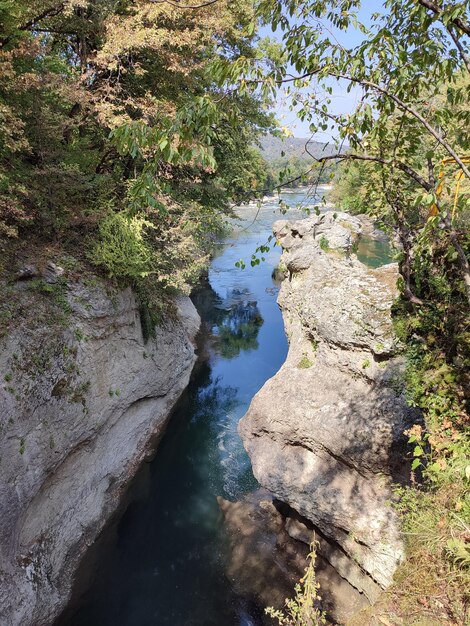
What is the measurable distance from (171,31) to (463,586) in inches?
534

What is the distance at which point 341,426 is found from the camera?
873 cm

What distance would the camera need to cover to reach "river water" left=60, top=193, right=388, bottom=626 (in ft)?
29.4

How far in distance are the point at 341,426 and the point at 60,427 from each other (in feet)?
20.9

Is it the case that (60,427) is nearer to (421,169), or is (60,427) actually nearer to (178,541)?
(178,541)

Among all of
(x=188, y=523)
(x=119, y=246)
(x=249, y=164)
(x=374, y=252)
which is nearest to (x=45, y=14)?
(x=119, y=246)

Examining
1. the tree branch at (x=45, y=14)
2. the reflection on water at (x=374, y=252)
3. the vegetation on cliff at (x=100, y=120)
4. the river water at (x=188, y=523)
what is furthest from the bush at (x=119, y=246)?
the reflection on water at (x=374, y=252)

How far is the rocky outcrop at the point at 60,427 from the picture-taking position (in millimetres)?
7676

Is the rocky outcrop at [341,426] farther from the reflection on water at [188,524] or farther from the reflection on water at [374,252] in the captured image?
the reflection on water at [374,252]

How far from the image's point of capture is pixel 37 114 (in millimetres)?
9312

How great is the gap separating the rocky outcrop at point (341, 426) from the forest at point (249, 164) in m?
0.67

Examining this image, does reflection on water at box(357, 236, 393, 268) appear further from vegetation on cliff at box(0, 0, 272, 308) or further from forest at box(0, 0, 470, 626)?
vegetation on cliff at box(0, 0, 272, 308)

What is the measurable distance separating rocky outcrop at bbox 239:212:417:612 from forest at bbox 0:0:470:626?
26.2 inches

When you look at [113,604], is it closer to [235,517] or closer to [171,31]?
[235,517]

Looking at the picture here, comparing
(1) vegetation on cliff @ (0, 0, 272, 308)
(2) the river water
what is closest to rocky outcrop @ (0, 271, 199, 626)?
(2) the river water
